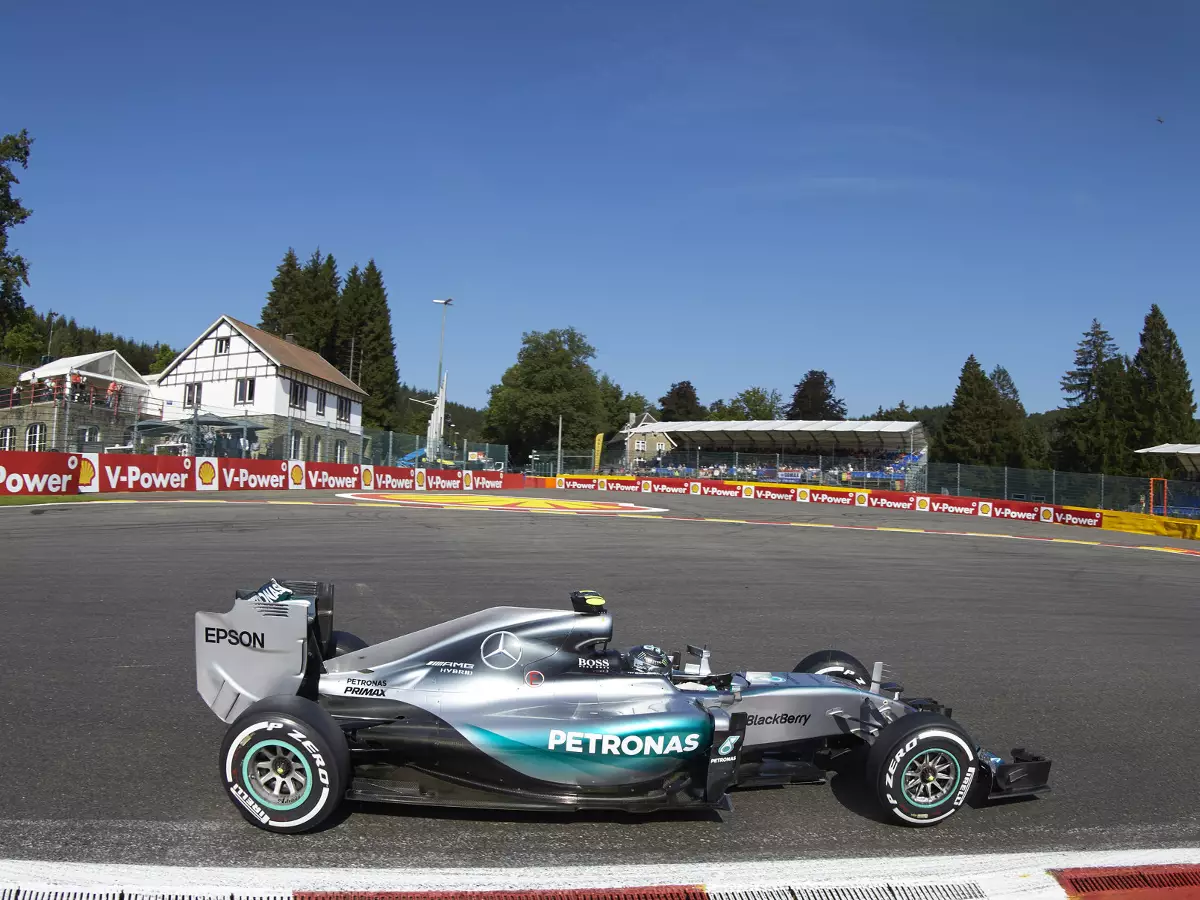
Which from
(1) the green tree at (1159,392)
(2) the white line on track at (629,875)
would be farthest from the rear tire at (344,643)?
(1) the green tree at (1159,392)

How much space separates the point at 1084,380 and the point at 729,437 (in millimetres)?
37293

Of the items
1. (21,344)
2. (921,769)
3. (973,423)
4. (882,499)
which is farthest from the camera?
(21,344)

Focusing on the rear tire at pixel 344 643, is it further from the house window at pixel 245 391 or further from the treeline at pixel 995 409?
the treeline at pixel 995 409

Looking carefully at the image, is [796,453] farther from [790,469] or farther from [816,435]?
[790,469]

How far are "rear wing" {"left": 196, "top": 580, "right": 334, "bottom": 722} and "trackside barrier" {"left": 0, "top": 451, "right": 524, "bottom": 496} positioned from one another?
22.1m

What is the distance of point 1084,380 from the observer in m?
82.0

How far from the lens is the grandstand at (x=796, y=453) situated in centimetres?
5059

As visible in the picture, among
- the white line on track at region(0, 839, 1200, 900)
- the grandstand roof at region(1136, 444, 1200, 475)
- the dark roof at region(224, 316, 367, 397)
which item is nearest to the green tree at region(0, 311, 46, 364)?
the dark roof at region(224, 316, 367, 397)

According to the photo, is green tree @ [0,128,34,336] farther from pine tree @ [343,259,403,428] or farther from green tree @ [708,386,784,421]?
green tree @ [708,386,784,421]

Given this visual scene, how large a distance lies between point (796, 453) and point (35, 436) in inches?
1987

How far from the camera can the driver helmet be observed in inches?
196

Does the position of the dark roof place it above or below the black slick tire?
above

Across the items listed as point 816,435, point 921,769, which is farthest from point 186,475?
point 816,435

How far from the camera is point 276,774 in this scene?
4273mm
